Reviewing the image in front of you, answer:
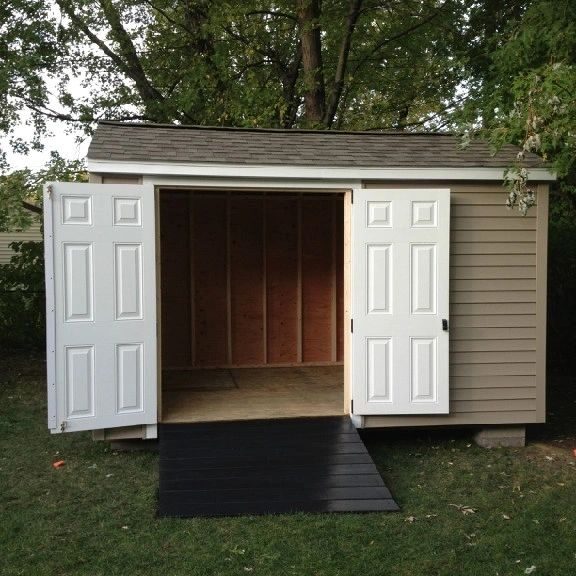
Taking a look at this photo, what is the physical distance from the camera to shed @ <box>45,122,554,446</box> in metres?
6.14

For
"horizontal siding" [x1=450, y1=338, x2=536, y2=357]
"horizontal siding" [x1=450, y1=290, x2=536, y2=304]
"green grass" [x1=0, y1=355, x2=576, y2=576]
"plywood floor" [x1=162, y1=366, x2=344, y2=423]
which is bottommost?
"green grass" [x1=0, y1=355, x2=576, y2=576]

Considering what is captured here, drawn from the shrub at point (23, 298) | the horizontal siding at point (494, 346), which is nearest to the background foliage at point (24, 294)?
the shrub at point (23, 298)

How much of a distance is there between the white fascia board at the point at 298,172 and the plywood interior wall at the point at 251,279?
3370 mm

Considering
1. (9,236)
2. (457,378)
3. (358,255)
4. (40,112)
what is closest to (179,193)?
(358,255)

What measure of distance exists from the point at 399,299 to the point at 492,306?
0.89m

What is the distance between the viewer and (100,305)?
20.2 ft

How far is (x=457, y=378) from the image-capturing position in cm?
679

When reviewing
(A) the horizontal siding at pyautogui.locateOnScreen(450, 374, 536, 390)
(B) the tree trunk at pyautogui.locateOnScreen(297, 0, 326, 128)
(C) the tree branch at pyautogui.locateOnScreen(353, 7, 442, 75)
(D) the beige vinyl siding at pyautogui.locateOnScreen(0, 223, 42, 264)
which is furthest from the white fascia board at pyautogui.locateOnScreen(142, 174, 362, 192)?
(D) the beige vinyl siding at pyautogui.locateOnScreen(0, 223, 42, 264)

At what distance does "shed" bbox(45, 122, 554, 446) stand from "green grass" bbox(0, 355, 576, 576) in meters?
0.47

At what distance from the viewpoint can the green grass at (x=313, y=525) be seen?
4.40 meters

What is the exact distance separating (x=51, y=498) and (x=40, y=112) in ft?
33.1

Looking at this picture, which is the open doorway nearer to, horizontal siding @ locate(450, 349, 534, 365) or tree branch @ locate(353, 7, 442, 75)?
horizontal siding @ locate(450, 349, 534, 365)

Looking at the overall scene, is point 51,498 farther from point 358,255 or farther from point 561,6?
point 561,6

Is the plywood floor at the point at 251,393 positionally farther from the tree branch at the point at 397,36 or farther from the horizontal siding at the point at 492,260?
the tree branch at the point at 397,36
